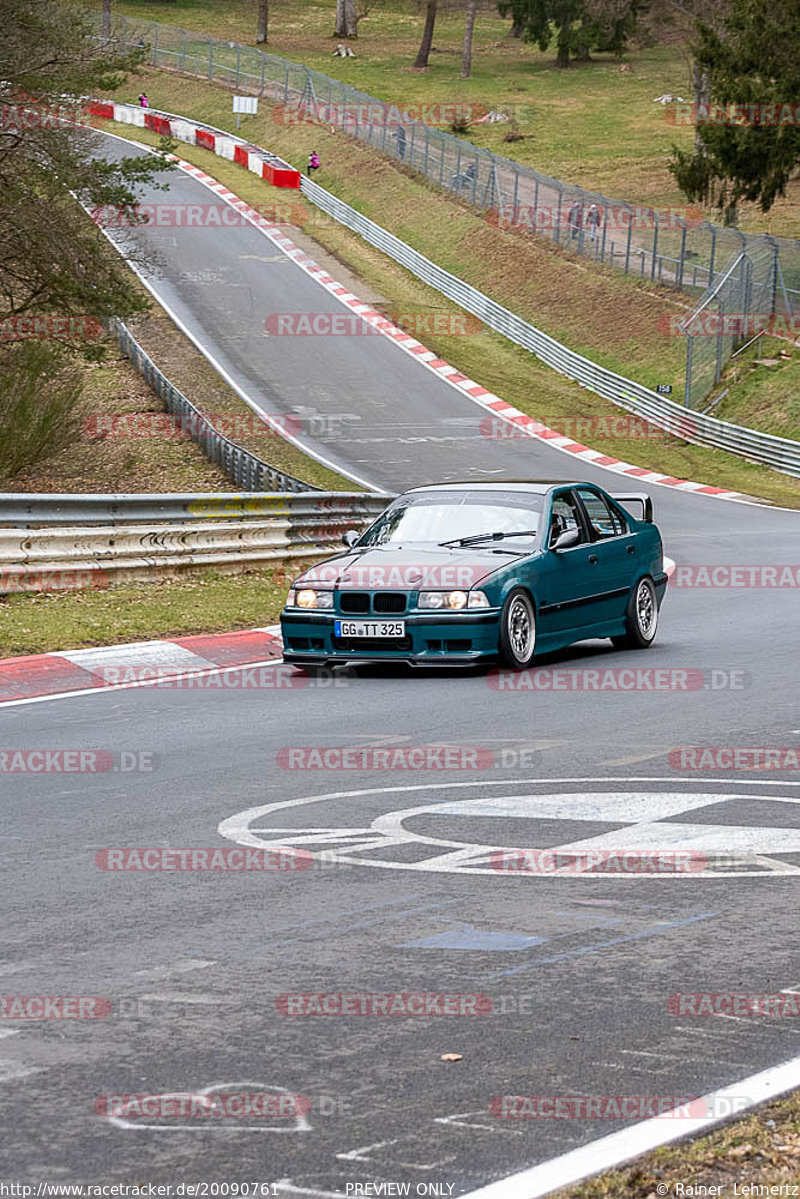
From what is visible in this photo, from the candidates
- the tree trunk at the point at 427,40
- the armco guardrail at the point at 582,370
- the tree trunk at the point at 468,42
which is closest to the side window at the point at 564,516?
the armco guardrail at the point at 582,370

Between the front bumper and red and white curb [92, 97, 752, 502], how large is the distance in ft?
68.0

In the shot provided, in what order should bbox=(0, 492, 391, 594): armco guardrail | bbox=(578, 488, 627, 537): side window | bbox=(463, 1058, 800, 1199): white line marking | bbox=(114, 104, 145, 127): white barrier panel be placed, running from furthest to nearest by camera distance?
bbox=(114, 104, 145, 127): white barrier panel
bbox=(0, 492, 391, 594): armco guardrail
bbox=(578, 488, 627, 537): side window
bbox=(463, 1058, 800, 1199): white line marking

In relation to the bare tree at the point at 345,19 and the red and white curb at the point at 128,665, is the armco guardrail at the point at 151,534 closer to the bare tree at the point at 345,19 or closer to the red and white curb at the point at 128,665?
the red and white curb at the point at 128,665

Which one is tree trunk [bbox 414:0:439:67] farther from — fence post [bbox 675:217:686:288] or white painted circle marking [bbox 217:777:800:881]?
white painted circle marking [bbox 217:777:800:881]

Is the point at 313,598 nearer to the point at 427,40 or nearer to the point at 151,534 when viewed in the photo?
the point at 151,534

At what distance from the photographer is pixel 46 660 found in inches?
508

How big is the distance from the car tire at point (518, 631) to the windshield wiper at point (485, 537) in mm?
723

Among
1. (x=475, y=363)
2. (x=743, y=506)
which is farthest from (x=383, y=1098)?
(x=475, y=363)

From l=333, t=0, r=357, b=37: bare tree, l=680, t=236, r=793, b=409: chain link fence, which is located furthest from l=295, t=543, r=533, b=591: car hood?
l=333, t=0, r=357, b=37: bare tree

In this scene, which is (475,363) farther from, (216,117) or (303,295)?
(216,117)

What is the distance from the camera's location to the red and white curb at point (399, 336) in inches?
1371

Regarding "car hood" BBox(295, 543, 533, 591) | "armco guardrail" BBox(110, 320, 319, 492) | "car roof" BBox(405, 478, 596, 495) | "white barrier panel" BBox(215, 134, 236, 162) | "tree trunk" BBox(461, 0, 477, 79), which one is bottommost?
"armco guardrail" BBox(110, 320, 319, 492)

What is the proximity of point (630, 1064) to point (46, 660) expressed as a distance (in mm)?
9150

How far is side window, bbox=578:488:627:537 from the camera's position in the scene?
14523 mm
